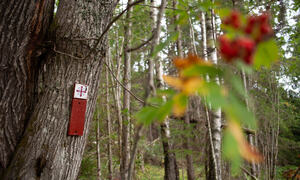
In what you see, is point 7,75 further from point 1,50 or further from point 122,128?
point 122,128

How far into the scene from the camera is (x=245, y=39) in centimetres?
31

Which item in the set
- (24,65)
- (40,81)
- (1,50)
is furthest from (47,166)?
(1,50)

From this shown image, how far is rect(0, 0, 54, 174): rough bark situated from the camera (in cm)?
135

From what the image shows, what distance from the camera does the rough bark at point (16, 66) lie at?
1.35m

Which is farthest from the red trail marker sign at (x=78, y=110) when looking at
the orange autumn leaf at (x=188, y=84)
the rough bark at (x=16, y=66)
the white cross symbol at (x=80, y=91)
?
the orange autumn leaf at (x=188, y=84)

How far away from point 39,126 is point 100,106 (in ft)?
9.57

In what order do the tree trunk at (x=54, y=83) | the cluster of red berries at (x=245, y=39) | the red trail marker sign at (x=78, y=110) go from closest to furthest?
the cluster of red berries at (x=245, y=39) → the tree trunk at (x=54, y=83) → the red trail marker sign at (x=78, y=110)

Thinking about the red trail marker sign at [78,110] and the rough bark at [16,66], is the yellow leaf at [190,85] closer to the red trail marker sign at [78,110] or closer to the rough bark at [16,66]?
the red trail marker sign at [78,110]

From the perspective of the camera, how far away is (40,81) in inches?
58.5

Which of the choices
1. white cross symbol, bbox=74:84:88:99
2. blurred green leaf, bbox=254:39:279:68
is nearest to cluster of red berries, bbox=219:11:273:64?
blurred green leaf, bbox=254:39:279:68

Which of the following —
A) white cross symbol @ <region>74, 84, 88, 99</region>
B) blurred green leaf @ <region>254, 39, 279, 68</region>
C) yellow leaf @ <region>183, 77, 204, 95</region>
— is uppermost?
white cross symbol @ <region>74, 84, 88, 99</region>

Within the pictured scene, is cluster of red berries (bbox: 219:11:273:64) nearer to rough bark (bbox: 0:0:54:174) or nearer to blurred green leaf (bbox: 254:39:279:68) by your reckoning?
blurred green leaf (bbox: 254:39:279:68)

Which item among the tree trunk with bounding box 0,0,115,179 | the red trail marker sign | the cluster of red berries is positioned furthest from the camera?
the red trail marker sign

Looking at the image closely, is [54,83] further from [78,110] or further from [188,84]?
[188,84]
